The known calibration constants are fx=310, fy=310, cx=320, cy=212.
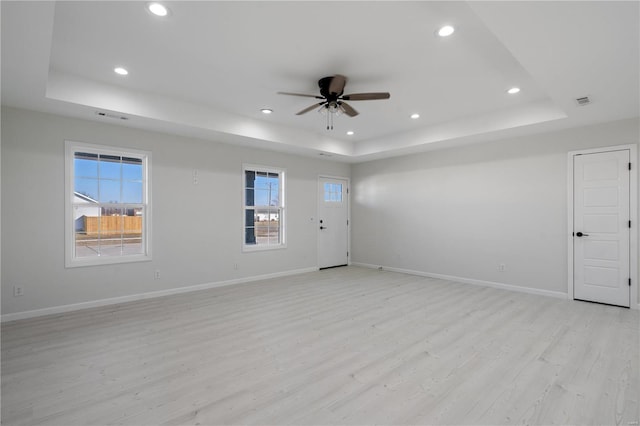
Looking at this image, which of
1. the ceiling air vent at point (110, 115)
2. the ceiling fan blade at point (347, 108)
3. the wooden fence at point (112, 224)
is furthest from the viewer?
the wooden fence at point (112, 224)

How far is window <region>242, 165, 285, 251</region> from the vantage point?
A: 5.85 m

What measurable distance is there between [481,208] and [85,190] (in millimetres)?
6166

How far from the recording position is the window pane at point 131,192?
454 centimetres

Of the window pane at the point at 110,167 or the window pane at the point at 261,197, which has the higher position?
the window pane at the point at 110,167

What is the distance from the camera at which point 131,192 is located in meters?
4.60

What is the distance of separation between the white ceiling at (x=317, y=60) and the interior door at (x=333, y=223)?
2443 mm

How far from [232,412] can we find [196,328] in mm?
1657

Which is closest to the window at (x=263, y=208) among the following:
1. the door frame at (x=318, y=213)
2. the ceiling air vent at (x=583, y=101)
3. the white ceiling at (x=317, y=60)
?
the door frame at (x=318, y=213)

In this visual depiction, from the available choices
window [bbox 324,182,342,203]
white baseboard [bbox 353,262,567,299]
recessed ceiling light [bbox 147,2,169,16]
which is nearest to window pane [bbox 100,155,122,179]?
recessed ceiling light [bbox 147,2,169,16]

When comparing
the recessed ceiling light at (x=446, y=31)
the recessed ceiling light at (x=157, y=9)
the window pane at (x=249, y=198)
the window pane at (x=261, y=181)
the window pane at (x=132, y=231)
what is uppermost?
the recessed ceiling light at (x=157, y=9)

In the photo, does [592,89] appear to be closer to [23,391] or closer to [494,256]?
[494,256]

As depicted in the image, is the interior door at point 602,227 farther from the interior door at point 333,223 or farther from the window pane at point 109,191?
the window pane at point 109,191

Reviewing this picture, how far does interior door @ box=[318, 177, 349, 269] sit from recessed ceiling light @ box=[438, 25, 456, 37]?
14.9ft

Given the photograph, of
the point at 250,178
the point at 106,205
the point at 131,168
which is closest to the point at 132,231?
the point at 106,205
